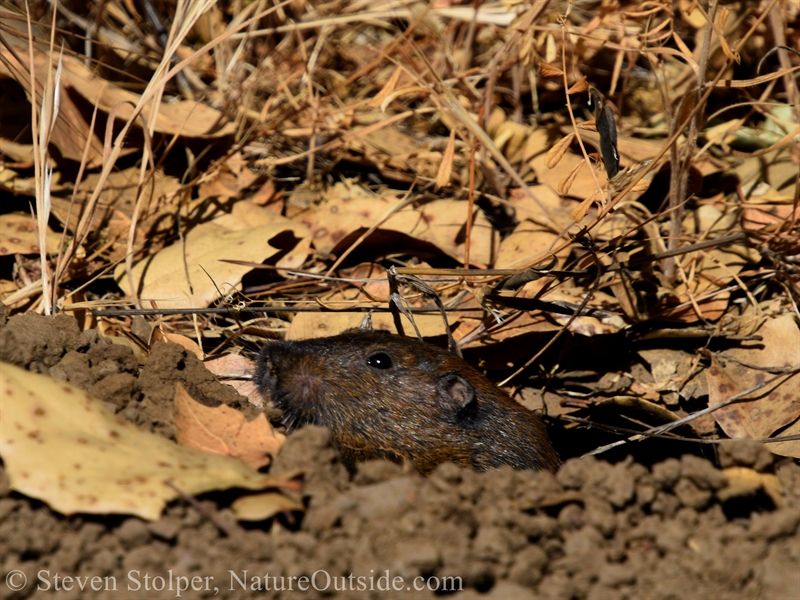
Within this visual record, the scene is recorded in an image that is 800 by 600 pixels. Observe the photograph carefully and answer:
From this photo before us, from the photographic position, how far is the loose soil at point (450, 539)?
2361 mm

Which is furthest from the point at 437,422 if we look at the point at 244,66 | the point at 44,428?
the point at 244,66

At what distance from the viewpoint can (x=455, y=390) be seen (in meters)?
4.00

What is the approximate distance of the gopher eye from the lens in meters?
4.04

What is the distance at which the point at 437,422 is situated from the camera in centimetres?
400

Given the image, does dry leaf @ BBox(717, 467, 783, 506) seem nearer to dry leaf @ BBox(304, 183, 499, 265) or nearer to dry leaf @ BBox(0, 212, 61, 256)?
dry leaf @ BBox(304, 183, 499, 265)

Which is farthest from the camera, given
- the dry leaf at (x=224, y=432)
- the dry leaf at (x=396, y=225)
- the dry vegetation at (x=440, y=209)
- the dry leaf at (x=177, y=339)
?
the dry leaf at (x=396, y=225)

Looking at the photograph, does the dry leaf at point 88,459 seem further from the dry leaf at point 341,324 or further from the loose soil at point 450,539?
the dry leaf at point 341,324

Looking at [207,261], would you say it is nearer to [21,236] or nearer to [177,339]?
[177,339]

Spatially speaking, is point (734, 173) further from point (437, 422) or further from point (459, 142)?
point (437, 422)

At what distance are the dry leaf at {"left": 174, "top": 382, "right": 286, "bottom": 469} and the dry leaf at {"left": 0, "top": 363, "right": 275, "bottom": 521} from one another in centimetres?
10

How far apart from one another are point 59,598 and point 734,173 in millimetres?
4990

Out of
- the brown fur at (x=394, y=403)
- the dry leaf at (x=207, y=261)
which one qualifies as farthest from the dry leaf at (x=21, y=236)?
Result: the brown fur at (x=394, y=403)

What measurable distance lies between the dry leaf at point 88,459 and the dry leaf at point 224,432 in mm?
98

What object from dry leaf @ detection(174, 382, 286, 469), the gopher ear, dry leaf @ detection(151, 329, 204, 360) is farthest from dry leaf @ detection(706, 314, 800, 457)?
dry leaf @ detection(151, 329, 204, 360)
